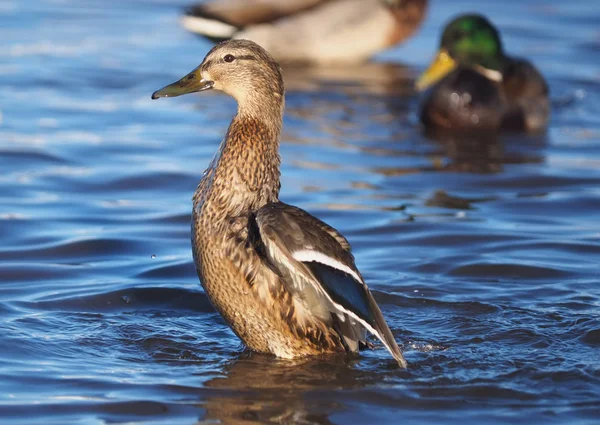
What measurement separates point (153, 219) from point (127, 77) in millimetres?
4176

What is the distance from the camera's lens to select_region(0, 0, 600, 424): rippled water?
4969 mm

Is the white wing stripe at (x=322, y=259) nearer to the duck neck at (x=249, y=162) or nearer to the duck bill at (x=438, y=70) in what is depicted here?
the duck neck at (x=249, y=162)

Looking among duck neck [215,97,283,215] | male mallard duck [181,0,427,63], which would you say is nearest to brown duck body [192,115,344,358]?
duck neck [215,97,283,215]

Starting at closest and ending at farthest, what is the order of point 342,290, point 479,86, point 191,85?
point 342,290, point 191,85, point 479,86

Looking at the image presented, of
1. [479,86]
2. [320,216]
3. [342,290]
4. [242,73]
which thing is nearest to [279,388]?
[342,290]

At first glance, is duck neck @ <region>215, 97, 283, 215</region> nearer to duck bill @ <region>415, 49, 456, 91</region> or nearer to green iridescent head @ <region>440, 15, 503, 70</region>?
duck bill @ <region>415, 49, 456, 91</region>

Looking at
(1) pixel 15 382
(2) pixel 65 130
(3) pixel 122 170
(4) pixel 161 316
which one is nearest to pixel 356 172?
(3) pixel 122 170

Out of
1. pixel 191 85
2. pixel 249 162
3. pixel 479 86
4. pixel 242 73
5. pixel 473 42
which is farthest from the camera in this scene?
pixel 473 42

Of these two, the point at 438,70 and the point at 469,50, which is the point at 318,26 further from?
the point at 469,50

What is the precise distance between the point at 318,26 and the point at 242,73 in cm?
764

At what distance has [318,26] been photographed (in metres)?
13.1

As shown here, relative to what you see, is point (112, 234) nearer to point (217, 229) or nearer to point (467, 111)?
point (217, 229)

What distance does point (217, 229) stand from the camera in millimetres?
5254

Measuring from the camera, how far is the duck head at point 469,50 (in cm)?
1088
